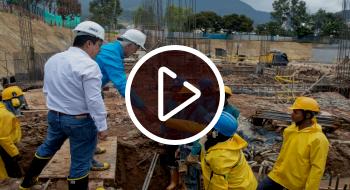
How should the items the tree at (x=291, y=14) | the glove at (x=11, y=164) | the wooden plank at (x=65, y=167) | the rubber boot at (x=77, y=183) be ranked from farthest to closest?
1. the tree at (x=291, y=14)
2. the glove at (x=11, y=164)
3. the wooden plank at (x=65, y=167)
4. the rubber boot at (x=77, y=183)

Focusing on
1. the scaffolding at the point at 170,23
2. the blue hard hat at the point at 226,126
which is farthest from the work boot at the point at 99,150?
the scaffolding at the point at 170,23

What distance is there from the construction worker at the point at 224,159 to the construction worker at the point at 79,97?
915 millimetres

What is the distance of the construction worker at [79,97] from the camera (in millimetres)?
3002

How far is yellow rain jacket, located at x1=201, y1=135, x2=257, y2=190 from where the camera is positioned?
3055 mm

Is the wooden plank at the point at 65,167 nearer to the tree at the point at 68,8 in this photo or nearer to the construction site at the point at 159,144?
the construction site at the point at 159,144

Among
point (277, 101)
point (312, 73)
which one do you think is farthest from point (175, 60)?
point (312, 73)

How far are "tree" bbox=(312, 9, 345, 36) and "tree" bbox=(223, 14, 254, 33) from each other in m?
9.78

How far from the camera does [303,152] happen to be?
12.1ft

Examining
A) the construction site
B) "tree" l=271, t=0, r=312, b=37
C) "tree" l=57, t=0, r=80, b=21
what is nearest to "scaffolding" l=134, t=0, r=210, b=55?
the construction site

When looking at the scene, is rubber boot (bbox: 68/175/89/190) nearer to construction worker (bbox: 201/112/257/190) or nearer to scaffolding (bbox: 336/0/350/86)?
construction worker (bbox: 201/112/257/190)

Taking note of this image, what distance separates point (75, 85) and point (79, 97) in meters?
0.12

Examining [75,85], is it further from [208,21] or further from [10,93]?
[208,21]

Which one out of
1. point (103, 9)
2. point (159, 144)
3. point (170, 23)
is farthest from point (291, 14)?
point (159, 144)

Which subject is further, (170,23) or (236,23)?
(236,23)
